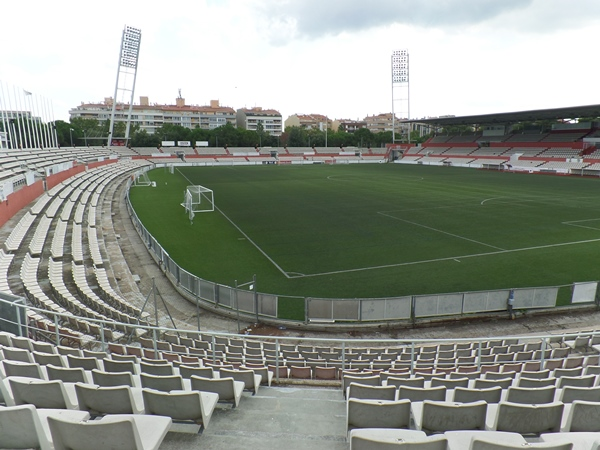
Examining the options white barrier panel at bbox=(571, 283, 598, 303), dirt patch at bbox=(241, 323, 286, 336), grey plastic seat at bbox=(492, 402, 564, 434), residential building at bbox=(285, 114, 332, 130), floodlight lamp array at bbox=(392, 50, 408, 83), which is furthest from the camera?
residential building at bbox=(285, 114, 332, 130)

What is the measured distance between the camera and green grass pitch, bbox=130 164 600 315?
720 inches

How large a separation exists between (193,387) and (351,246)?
1862 centimetres

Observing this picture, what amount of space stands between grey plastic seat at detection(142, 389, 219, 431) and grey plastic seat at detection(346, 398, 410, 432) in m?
1.63

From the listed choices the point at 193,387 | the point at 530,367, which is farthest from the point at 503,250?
the point at 193,387

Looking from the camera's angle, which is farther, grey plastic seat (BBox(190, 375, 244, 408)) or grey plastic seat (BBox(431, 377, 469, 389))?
grey plastic seat (BBox(431, 377, 469, 389))

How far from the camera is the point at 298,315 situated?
49.1 ft

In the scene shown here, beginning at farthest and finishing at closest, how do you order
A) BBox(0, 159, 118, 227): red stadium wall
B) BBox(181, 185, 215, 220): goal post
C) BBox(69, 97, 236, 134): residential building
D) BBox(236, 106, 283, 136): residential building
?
1. BBox(236, 106, 283, 136): residential building
2. BBox(69, 97, 236, 134): residential building
3. BBox(181, 185, 215, 220): goal post
4. BBox(0, 159, 118, 227): red stadium wall

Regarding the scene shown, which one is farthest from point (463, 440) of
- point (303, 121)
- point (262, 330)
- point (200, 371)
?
point (303, 121)

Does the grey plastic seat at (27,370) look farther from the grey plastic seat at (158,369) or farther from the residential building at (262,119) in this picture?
A: the residential building at (262,119)

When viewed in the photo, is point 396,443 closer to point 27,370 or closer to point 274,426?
point 274,426

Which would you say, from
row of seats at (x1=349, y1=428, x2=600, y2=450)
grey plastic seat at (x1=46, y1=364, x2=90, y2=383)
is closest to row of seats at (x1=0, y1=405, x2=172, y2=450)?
grey plastic seat at (x1=46, y1=364, x2=90, y2=383)

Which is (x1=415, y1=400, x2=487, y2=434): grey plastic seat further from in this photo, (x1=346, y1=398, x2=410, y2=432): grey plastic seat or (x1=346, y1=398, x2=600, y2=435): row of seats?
(x1=346, y1=398, x2=410, y2=432): grey plastic seat

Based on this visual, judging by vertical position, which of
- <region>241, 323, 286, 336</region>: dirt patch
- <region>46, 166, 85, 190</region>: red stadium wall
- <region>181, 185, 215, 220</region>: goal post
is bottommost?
<region>241, 323, 286, 336</region>: dirt patch

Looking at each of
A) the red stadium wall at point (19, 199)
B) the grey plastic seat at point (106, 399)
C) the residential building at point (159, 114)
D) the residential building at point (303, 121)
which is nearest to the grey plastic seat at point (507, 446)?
the grey plastic seat at point (106, 399)
